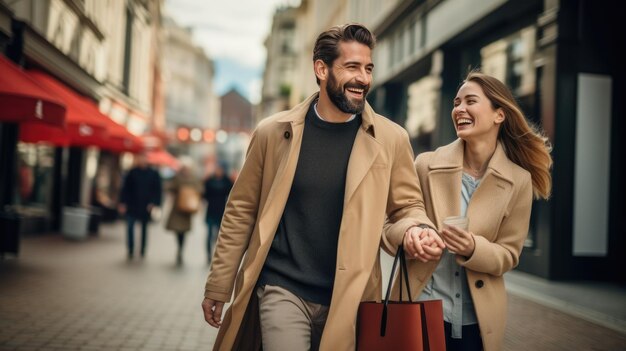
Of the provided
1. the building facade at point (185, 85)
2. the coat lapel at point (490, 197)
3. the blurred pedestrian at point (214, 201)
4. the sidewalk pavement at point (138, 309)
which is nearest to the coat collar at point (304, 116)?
the coat lapel at point (490, 197)

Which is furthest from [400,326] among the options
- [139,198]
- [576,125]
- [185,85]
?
[185,85]

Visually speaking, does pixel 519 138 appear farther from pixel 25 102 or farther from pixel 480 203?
pixel 25 102

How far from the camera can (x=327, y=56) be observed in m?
2.81

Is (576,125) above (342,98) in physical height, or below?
above

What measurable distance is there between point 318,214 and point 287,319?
0.47 meters

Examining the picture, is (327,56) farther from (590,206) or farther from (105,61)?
(105,61)

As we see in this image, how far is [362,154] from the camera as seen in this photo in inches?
108

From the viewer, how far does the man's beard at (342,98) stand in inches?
107

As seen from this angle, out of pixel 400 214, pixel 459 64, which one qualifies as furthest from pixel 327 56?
pixel 459 64

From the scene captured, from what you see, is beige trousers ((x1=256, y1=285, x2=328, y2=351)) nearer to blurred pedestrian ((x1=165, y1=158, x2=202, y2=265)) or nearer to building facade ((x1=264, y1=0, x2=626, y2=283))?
building facade ((x1=264, y1=0, x2=626, y2=283))

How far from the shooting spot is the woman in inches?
111

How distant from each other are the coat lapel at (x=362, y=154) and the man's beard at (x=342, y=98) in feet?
0.32

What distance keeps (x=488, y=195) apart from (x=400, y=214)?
1.53 feet

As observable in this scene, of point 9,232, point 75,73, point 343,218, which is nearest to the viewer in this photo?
point 343,218
